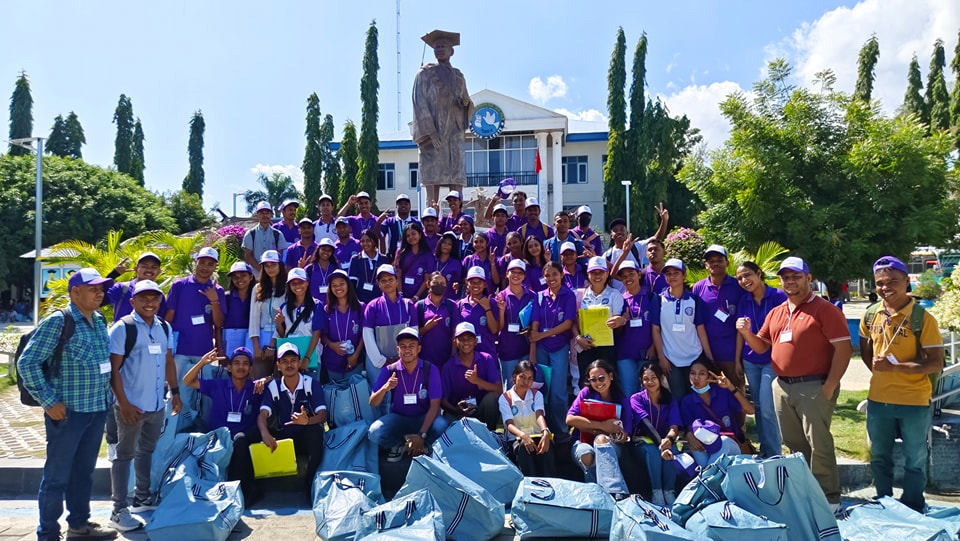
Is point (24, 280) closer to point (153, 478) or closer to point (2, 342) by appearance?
point (2, 342)

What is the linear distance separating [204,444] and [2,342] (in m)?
11.5

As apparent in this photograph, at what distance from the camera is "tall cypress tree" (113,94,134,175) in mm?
45875

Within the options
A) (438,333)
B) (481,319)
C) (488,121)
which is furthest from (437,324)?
(488,121)

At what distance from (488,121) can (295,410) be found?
1155 inches

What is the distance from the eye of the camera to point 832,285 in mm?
12781

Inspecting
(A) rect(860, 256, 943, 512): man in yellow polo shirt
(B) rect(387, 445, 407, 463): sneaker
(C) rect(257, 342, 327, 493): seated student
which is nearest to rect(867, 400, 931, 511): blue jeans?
(A) rect(860, 256, 943, 512): man in yellow polo shirt

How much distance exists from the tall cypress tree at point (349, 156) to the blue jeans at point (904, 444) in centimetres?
3260

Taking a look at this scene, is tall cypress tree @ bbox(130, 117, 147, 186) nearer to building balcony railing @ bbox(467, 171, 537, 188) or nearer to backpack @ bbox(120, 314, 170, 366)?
building balcony railing @ bbox(467, 171, 537, 188)

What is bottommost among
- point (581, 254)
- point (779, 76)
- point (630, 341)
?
point (630, 341)

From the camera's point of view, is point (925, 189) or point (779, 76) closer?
point (925, 189)

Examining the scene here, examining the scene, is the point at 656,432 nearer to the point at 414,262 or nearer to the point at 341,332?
the point at 341,332

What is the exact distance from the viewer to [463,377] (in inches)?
232

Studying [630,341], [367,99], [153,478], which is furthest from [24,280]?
[630,341]

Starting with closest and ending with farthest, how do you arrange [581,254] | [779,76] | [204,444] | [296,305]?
[204,444]
[296,305]
[581,254]
[779,76]
